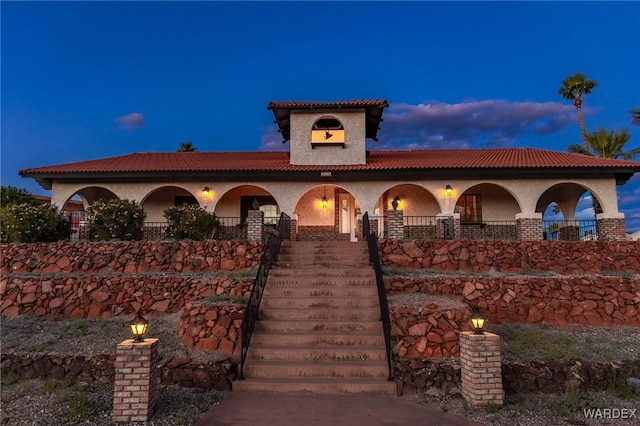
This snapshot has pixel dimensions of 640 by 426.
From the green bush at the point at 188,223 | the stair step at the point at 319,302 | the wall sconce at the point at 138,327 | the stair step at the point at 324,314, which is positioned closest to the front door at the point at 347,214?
the green bush at the point at 188,223

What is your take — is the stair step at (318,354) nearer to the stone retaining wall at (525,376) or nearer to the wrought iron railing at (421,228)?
the stone retaining wall at (525,376)

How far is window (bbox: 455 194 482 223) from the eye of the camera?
1688 centimetres

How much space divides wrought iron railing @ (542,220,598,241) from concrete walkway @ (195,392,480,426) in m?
12.4

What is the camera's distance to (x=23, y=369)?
6.88 meters

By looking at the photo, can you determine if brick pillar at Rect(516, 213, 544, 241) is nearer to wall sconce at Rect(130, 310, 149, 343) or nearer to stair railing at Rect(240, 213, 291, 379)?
stair railing at Rect(240, 213, 291, 379)

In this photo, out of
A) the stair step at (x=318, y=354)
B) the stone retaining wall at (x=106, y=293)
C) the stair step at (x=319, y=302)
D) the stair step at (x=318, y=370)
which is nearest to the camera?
the stair step at (x=318, y=370)

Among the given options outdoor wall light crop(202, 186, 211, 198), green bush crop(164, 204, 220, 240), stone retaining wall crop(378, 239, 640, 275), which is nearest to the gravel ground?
stone retaining wall crop(378, 239, 640, 275)

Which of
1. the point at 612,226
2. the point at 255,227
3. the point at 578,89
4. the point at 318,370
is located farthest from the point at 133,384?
the point at 578,89

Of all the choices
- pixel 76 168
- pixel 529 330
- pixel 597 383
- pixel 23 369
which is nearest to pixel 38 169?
pixel 76 168

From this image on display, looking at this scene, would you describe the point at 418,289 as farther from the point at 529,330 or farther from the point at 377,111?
the point at 377,111

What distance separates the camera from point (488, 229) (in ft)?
53.6

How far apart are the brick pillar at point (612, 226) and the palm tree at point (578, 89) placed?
10.5 metres

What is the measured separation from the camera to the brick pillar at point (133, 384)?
5172mm

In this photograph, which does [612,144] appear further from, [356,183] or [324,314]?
[324,314]
